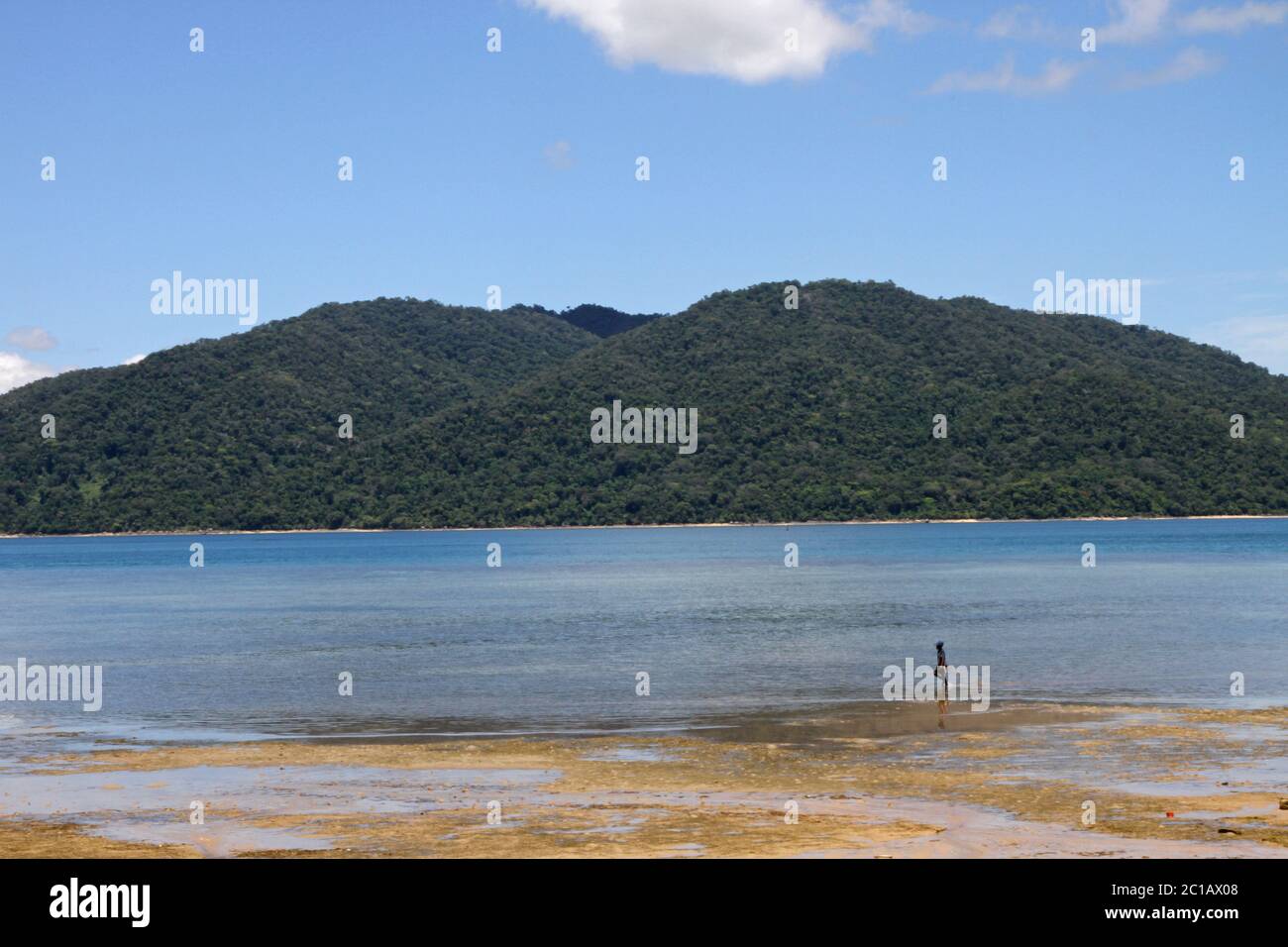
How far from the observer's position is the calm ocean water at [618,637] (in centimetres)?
3825

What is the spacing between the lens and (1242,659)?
46281 mm

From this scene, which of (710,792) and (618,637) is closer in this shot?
(710,792)

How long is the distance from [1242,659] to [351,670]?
2987 centimetres

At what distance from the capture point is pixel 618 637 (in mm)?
60562

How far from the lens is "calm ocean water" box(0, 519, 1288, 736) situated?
38.2 m

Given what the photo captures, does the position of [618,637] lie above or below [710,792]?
below

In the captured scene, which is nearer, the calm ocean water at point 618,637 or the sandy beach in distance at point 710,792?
the sandy beach in distance at point 710,792

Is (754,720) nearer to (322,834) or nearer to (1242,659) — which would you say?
(322,834)

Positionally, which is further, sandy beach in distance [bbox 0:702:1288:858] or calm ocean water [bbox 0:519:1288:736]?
calm ocean water [bbox 0:519:1288:736]

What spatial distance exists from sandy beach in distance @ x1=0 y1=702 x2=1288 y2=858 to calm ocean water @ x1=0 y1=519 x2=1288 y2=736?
435 cm

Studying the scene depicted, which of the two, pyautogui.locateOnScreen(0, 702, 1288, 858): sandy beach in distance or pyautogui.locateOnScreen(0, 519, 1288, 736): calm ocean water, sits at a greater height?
pyautogui.locateOnScreen(0, 702, 1288, 858): sandy beach in distance

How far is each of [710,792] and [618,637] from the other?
37.2 m

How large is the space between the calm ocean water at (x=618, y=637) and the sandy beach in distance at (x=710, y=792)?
4345 mm
